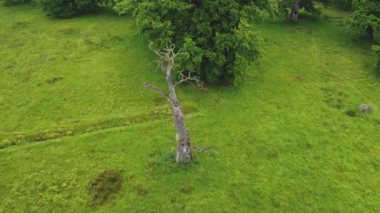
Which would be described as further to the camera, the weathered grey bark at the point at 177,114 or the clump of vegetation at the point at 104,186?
the clump of vegetation at the point at 104,186

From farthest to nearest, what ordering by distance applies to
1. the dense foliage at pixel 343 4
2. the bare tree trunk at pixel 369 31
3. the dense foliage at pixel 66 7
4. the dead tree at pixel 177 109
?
the dense foliage at pixel 343 4
the dense foliage at pixel 66 7
the bare tree trunk at pixel 369 31
the dead tree at pixel 177 109

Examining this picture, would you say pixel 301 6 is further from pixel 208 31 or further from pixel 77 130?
pixel 77 130

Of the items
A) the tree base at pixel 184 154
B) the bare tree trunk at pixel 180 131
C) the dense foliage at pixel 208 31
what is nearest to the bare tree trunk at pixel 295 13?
the dense foliage at pixel 208 31

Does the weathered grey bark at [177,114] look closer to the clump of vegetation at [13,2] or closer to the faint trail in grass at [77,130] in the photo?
the faint trail in grass at [77,130]

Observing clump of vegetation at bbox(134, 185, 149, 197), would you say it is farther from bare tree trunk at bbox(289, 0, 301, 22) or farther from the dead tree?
bare tree trunk at bbox(289, 0, 301, 22)

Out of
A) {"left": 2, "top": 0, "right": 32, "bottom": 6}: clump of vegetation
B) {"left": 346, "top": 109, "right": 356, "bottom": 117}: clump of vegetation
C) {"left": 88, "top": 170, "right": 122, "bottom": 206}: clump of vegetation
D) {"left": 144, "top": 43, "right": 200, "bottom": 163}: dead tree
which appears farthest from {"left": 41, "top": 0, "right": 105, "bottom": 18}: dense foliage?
{"left": 346, "top": 109, "right": 356, "bottom": 117}: clump of vegetation

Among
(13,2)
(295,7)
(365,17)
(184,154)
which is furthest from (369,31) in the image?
(13,2)
